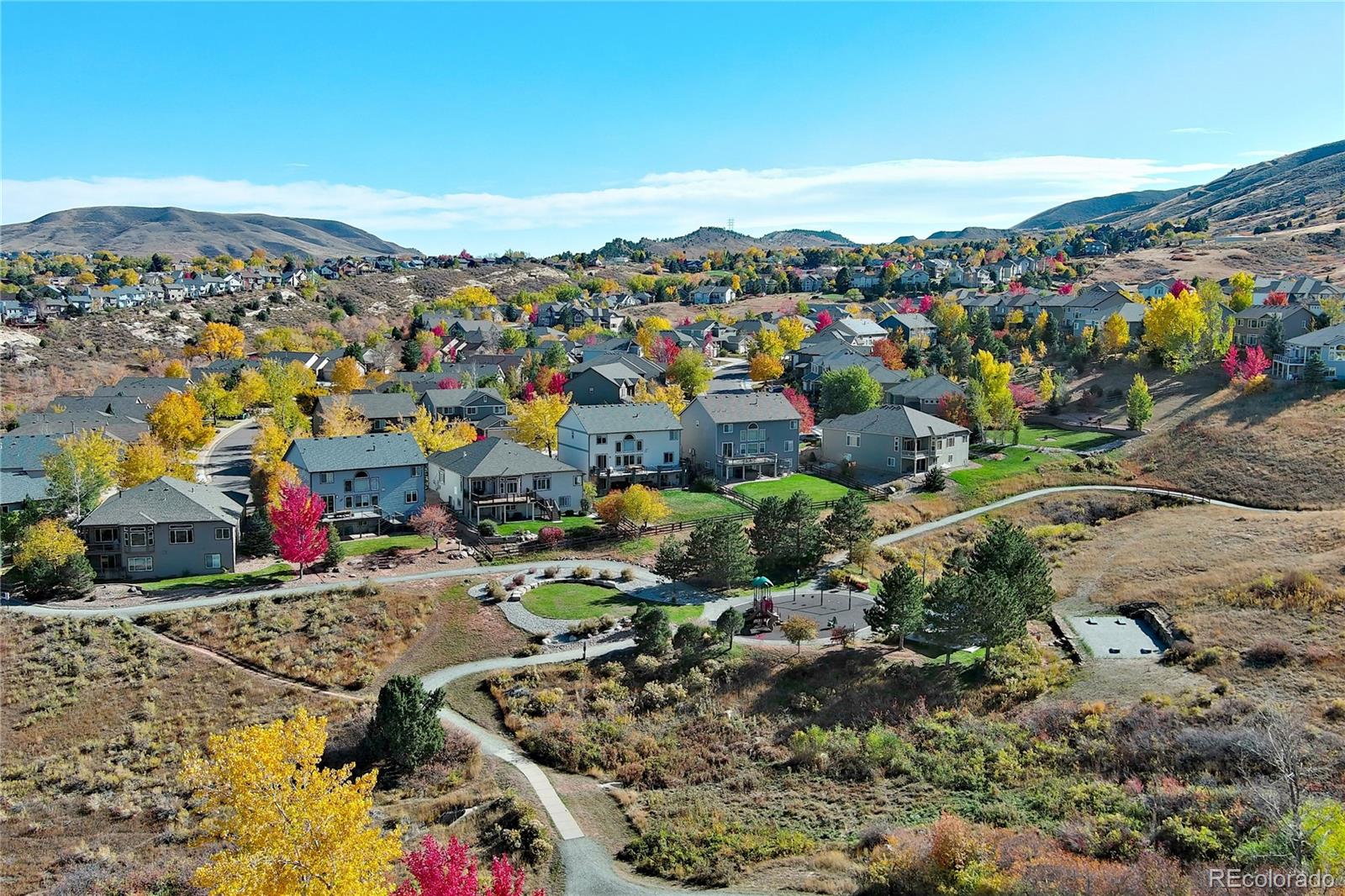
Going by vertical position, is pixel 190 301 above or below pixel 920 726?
above

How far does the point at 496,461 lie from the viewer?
205 ft

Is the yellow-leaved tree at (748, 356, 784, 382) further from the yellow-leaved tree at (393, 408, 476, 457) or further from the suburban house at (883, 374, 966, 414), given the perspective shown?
the yellow-leaved tree at (393, 408, 476, 457)

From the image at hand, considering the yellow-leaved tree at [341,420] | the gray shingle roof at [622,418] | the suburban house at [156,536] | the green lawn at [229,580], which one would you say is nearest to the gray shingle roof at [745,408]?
the gray shingle roof at [622,418]

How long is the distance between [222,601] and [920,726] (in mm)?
32950

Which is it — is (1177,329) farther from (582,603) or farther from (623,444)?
(582,603)

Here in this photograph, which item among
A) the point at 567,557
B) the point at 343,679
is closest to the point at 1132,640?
the point at 567,557

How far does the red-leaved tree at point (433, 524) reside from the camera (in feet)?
189

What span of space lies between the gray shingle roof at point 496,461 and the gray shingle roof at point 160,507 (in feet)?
47.8

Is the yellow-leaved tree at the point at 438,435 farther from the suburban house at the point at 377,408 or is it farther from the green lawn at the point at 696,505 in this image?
the green lawn at the point at 696,505

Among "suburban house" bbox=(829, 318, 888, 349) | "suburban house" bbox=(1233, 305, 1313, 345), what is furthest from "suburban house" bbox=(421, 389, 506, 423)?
"suburban house" bbox=(1233, 305, 1313, 345)

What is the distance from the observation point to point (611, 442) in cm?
6938

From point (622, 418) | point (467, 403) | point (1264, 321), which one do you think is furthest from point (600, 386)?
point (1264, 321)

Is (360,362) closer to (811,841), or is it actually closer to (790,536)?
(790,536)

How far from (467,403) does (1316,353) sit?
73.5 meters
